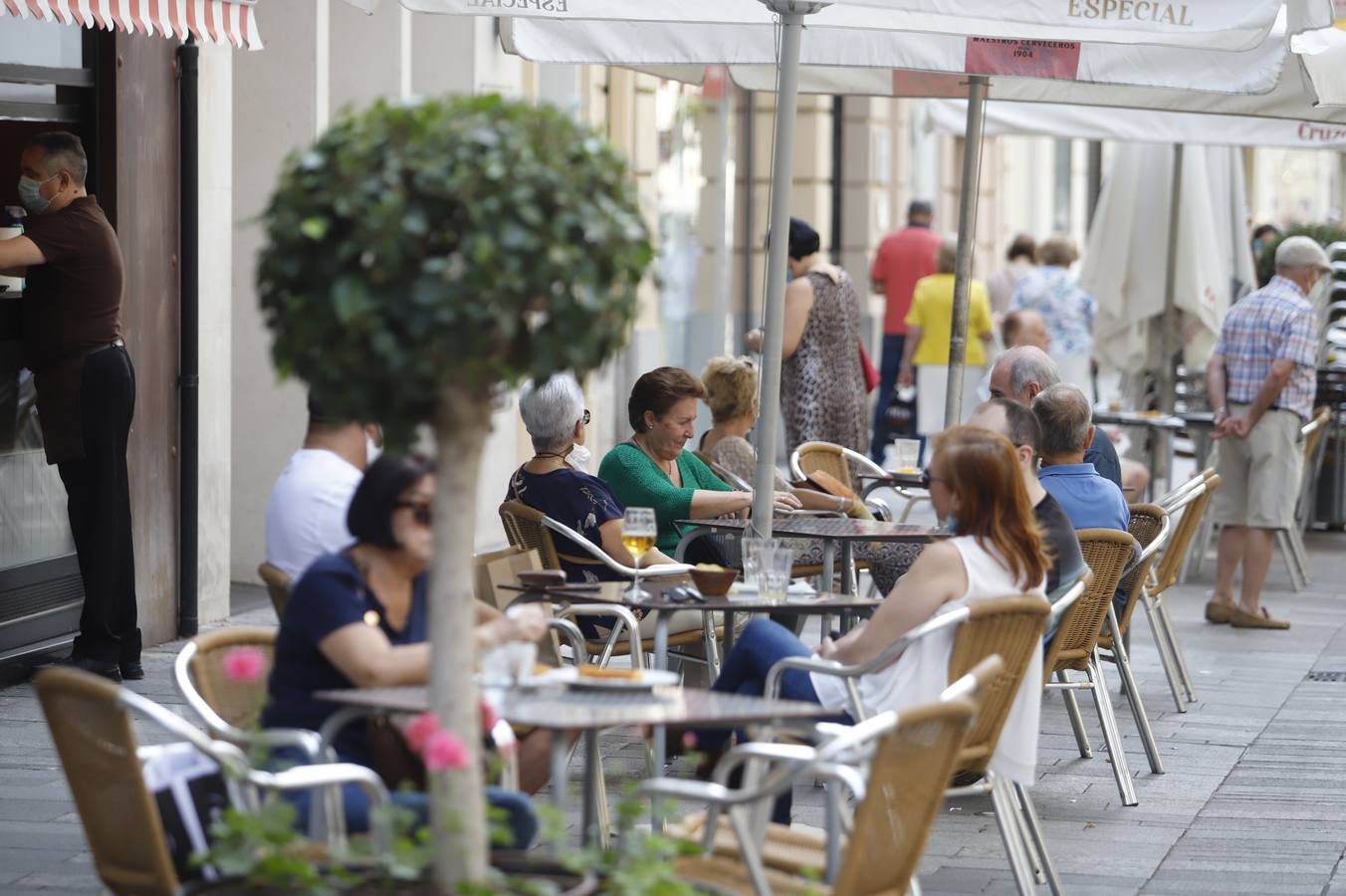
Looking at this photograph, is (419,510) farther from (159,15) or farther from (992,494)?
(159,15)

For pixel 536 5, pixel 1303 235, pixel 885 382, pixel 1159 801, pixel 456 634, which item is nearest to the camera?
pixel 456 634

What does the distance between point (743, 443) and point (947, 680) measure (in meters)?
3.28

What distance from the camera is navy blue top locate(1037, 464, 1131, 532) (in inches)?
263

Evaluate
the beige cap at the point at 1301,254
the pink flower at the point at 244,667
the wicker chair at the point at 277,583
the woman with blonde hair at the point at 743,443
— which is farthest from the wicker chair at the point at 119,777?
the beige cap at the point at 1301,254

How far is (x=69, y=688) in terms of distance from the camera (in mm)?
3559

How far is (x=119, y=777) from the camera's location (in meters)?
3.57

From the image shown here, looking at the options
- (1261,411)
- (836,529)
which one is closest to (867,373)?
(1261,411)

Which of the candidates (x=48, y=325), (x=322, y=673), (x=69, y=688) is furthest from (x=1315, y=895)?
(x=48, y=325)

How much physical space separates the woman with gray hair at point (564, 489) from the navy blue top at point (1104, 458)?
185 centimetres

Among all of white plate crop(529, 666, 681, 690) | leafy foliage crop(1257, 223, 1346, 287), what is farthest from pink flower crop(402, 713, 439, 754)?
leafy foliage crop(1257, 223, 1346, 287)

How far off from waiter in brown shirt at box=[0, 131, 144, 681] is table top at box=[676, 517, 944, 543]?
6.68 feet

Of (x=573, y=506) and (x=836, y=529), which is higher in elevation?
(x=573, y=506)

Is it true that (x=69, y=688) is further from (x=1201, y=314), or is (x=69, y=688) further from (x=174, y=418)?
(x=1201, y=314)

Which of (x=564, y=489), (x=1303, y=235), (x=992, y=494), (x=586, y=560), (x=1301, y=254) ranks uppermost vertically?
(x=1303, y=235)
